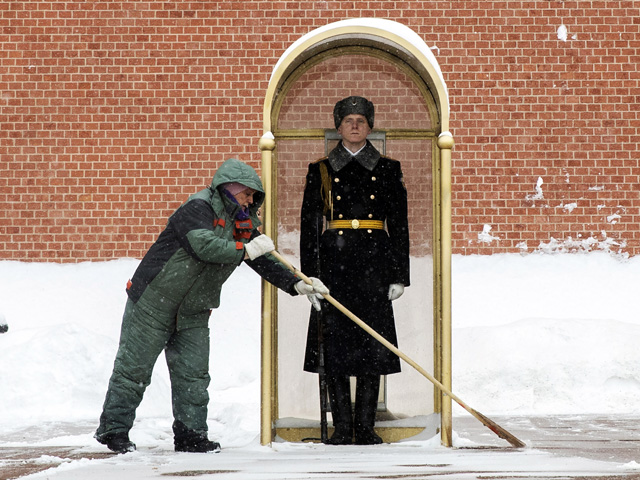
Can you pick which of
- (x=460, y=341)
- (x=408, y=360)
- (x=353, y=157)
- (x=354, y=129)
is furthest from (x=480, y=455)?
(x=460, y=341)

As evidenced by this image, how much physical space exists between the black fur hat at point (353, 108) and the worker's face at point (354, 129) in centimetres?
2

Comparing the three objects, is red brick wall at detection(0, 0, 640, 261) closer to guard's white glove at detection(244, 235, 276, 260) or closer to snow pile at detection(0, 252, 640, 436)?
snow pile at detection(0, 252, 640, 436)

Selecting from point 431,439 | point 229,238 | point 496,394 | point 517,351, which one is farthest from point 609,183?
point 229,238

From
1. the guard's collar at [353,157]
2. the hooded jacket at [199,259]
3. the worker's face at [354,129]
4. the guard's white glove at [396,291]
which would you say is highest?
the worker's face at [354,129]

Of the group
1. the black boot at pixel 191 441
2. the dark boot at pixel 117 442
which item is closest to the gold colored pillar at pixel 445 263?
the black boot at pixel 191 441

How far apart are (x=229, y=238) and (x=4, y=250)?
4798mm

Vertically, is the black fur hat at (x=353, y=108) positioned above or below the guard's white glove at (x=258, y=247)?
above

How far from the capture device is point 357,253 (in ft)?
16.5

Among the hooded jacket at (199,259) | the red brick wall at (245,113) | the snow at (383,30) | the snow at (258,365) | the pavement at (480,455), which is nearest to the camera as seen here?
the pavement at (480,455)

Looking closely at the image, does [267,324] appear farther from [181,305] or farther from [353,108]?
[353,108]

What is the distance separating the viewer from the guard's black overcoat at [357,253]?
16.4 feet

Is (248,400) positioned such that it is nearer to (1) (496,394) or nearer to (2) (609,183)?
(1) (496,394)

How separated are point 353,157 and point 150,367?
1.51 m

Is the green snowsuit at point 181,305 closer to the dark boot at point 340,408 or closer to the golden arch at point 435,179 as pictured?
the golden arch at point 435,179
